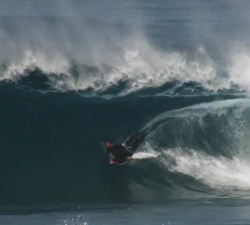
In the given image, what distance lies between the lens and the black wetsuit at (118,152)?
22.4 meters

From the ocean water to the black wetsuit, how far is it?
44 cm

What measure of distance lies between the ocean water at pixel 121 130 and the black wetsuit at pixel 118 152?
443mm

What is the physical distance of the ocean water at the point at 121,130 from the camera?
21172 millimetres

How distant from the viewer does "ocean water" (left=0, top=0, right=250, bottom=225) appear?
2117 cm

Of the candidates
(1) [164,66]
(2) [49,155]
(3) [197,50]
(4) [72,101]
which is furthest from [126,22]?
(2) [49,155]

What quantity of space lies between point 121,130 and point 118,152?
99.3 inches

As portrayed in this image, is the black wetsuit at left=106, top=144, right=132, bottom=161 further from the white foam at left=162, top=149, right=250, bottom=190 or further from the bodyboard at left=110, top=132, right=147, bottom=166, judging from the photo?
the white foam at left=162, top=149, right=250, bottom=190

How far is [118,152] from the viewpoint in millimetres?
22531

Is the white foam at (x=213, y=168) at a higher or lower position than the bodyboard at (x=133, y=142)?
lower

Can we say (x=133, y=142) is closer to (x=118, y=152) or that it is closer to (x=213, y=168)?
(x=118, y=152)

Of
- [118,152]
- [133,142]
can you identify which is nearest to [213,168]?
[133,142]

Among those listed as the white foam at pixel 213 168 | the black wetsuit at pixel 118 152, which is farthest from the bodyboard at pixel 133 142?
the white foam at pixel 213 168

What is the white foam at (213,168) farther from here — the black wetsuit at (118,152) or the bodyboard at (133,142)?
the black wetsuit at (118,152)

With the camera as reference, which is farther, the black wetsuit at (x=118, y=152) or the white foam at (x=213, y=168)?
the white foam at (x=213, y=168)
